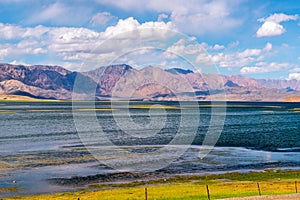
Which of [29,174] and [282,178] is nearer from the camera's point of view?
[282,178]

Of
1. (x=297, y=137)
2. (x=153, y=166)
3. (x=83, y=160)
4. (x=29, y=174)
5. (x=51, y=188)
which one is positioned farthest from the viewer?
(x=297, y=137)

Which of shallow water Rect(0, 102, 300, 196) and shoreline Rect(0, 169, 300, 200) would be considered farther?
shallow water Rect(0, 102, 300, 196)

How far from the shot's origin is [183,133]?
357 feet

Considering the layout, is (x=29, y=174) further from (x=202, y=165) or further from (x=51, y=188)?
(x=202, y=165)

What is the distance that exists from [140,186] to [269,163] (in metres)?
25.3

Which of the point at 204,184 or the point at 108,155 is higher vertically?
the point at 108,155

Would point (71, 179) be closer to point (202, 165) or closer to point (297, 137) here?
point (202, 165)

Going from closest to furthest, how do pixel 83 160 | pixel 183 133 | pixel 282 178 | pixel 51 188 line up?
pixel 51 188 → pixel 282 178 → pixel 83 160 → pixel 183 133

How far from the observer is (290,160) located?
2601 inches

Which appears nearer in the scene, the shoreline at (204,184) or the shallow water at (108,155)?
the shoreline at (204,184)

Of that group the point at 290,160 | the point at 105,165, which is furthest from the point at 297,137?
the point at 105,165

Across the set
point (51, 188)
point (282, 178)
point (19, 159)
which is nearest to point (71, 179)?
point (51, 188)

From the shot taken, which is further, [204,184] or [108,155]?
[108,155]

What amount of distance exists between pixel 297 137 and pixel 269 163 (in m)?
42.6
